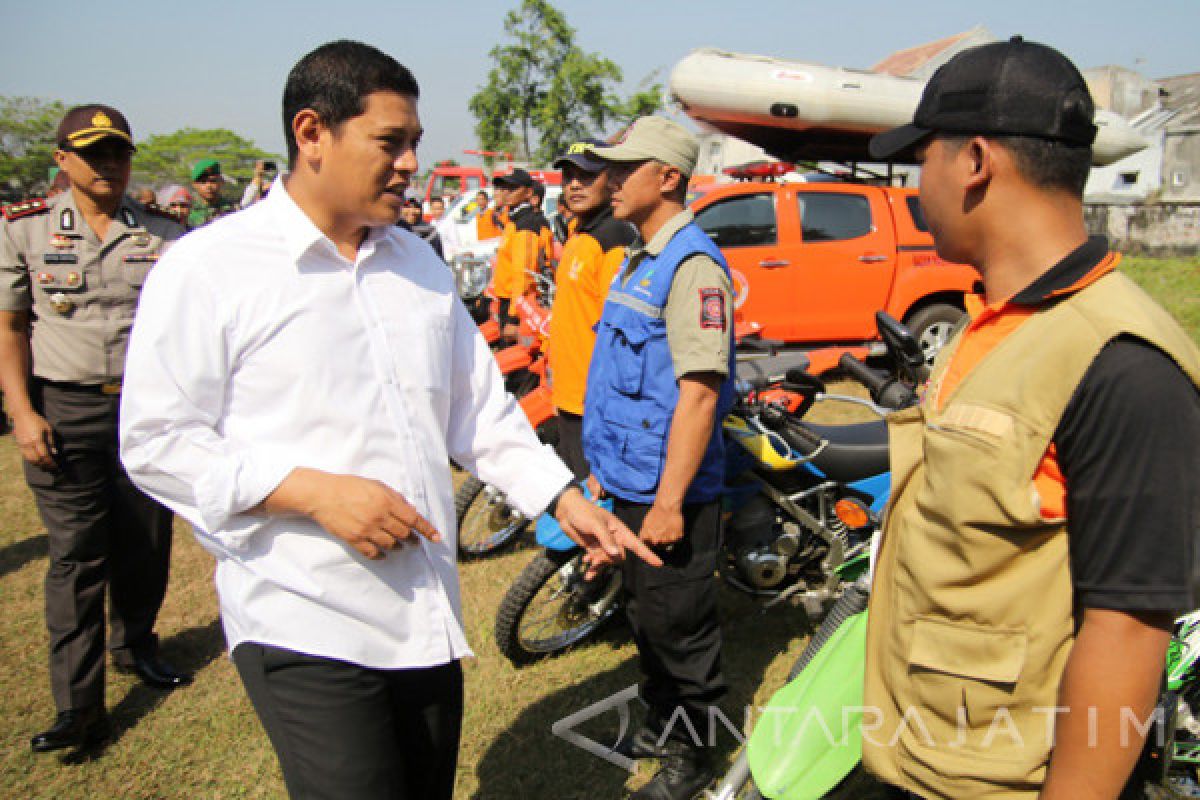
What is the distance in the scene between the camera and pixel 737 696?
118 inches

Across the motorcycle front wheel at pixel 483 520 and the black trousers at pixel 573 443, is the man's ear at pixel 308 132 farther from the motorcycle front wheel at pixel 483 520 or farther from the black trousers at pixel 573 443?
the motorcycle front wheel at pixel 483 520

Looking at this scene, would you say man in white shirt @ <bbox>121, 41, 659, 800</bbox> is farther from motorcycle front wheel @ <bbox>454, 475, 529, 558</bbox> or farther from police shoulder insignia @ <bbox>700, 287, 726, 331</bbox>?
motorcycle front wheel @ <bbox>454, 475, 529, 558</bbox>

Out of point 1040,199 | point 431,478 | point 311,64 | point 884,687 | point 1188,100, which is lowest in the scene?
point 884,687

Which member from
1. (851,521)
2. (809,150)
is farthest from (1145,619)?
(809,150)

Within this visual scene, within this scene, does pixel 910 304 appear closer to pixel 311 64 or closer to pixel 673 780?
pixel 673 780

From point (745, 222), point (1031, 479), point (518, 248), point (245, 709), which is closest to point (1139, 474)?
point (1031, 479)

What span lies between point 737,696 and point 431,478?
196 centimetres

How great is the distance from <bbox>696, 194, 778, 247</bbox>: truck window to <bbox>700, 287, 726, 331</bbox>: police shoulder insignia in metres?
4.83

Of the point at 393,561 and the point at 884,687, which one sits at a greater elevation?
the point at 393,561

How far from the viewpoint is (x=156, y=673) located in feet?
10.3

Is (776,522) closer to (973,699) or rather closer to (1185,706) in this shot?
(1185,706)

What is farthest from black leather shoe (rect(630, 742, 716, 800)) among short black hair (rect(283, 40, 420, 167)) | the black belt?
the black belt

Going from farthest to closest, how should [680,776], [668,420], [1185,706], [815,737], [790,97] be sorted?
[790,97]
[680,776]
[668,420]
[1185,706]
[815,737]

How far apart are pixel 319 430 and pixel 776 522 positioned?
2.10 metres
